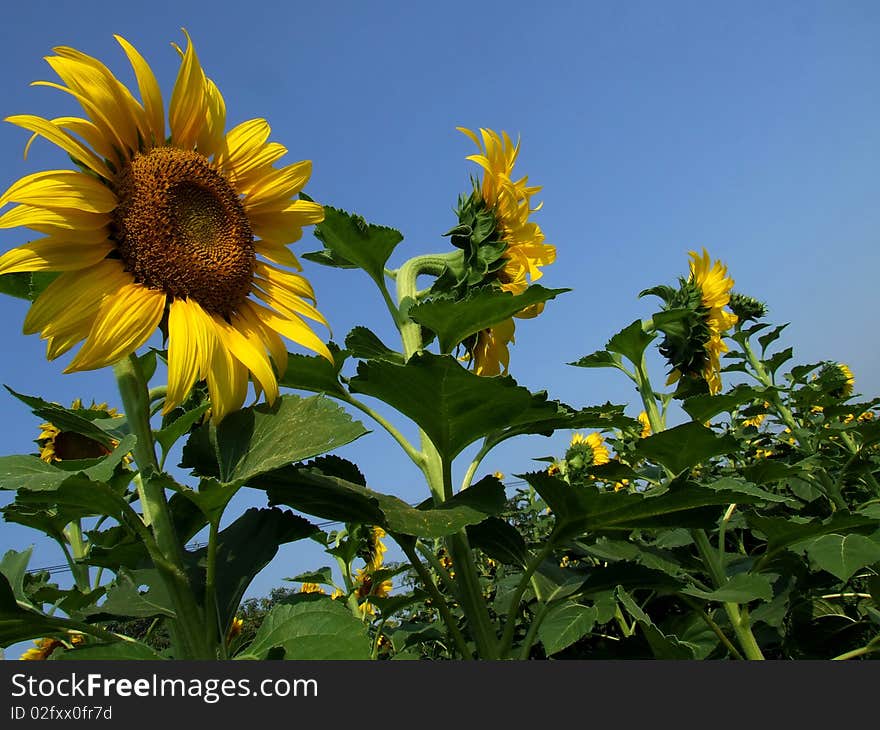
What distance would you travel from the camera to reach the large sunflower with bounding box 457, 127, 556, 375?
2.06 metres

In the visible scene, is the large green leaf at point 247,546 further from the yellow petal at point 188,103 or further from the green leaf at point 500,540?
the yellow petal at point 188,103

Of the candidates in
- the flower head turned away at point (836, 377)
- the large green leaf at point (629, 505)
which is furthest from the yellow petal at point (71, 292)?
the flower head turned away at point (836, 377)

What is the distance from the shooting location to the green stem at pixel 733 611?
2.01 metres

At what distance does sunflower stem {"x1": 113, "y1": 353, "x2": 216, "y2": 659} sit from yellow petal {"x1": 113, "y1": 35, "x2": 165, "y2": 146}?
0.50 metres

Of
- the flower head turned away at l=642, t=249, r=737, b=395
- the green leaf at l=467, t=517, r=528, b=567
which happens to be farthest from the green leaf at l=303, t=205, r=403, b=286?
the flower head turned away at l=642, t=249, r=737, b=395

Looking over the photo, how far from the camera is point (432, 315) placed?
1.54 meters

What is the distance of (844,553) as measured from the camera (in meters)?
1.76

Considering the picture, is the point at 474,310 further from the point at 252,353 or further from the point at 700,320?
the point at 700,320

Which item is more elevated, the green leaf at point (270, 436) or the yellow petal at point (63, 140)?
the yellow petal at point (63, 140)

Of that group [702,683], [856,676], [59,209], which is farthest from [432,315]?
[856,676]

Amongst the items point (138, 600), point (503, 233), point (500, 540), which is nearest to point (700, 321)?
point (503, 233)

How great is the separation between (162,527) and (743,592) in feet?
4.09

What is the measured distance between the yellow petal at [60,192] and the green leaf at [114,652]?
0.72m

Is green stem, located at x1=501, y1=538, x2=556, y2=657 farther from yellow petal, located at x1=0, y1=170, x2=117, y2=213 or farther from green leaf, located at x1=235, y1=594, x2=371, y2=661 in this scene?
yellow petal, located at x1=0, y1=170, x2=117, y2=213
